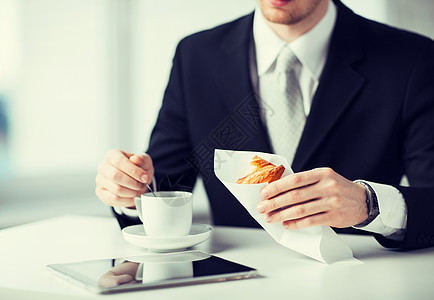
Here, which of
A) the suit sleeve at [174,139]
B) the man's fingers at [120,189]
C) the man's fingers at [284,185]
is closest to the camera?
the man's fingers at [284,185]

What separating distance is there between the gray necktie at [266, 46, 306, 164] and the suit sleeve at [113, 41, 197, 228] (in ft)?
0.97

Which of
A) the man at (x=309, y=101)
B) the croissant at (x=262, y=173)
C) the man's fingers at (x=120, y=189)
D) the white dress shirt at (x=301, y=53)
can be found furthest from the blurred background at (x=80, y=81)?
the croissant at (x=262, y=173)

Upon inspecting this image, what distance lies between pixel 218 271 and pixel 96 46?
190cm

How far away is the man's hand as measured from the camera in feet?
2.74

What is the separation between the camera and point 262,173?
0.86 meters

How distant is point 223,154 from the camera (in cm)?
91

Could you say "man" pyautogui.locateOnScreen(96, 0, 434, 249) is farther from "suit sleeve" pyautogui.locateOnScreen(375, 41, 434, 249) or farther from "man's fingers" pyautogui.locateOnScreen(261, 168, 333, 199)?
"man's fingers" pyautogui.locateOnScreen(261, 168, 333, 199)

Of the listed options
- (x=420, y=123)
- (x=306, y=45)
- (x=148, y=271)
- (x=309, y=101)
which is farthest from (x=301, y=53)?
(x=148, y=271)

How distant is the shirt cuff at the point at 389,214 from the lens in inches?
37.4

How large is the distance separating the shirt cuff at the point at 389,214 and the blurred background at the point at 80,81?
1338 mm

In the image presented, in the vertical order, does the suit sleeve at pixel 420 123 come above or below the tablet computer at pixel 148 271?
above

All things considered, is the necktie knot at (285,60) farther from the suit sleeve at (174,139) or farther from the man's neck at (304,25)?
the suit sleeve at (174,139)

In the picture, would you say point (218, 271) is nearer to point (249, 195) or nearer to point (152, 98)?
point (249, 195)

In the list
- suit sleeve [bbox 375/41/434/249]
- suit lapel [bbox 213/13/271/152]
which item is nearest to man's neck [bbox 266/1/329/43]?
suit lapel [bbox 213/13/271/152]
